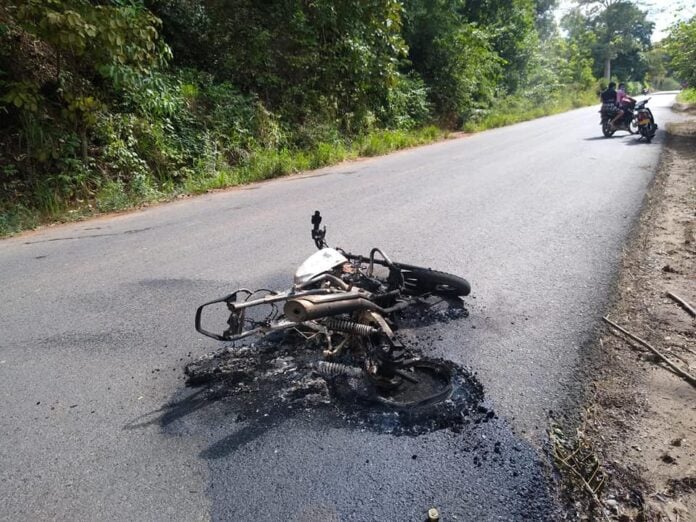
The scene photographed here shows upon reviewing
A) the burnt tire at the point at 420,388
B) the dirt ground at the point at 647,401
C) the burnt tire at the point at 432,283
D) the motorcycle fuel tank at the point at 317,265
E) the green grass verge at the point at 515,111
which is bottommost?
the green grass verge at the point at 515,111

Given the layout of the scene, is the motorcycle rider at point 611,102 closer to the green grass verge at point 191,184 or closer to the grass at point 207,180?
the grass at point 207,180

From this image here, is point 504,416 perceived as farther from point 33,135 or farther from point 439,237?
point 33,135

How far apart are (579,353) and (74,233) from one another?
6.62 m

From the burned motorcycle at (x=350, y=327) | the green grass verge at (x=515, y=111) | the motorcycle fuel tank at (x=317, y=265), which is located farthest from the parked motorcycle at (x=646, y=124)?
the motorcycle fuel tank at (x=317, y=265)

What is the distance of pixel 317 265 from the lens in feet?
10.6

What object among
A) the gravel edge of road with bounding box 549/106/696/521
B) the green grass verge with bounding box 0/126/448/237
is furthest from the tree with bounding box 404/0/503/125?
the gravel edge of road with bounding box 549/106/696/521

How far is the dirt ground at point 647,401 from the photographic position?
2.05 meters

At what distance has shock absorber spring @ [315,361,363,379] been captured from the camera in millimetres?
2750

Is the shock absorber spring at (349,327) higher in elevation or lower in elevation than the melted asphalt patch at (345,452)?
higher

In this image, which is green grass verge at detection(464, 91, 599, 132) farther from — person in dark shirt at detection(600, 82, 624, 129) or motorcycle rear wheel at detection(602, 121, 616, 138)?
motorcycle rear wheel at detection(602, 121, 616, 138)

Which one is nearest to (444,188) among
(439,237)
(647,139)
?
(439,237)

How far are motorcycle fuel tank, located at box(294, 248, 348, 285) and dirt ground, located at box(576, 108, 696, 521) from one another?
177 cm

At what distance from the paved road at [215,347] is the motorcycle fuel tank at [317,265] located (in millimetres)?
845

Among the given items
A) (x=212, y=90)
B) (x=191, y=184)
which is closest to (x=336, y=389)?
(x=191, y=184)
